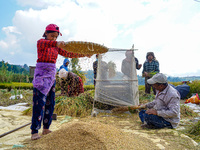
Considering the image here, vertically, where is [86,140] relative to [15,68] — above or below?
below

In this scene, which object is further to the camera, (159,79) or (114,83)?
(114,83)

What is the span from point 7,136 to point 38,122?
692mm

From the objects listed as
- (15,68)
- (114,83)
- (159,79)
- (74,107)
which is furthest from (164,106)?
(15,68)

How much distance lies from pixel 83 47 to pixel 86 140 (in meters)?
1.26

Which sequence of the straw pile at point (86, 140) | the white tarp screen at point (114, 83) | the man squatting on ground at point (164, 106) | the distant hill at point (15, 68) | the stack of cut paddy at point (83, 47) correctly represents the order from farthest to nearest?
the distant hill at point (15, 68), the white tarp screen at point (114, 83), the man squatting on ground at point (164, 106), the stack of cut paddy at point (83, 47), the straw pile at point (86, 140)

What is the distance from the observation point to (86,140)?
2.03 metres

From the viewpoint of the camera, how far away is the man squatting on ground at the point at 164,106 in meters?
2.78

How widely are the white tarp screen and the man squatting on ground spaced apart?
1.19 m

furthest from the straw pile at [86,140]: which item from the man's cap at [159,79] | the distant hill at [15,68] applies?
the distant hill at [15,68]

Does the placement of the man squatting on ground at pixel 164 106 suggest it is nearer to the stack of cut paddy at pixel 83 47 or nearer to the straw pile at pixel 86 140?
the straw pile at pixel 86 140

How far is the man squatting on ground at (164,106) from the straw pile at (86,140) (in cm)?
69

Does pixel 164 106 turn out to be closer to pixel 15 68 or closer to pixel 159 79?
pixel 159 79

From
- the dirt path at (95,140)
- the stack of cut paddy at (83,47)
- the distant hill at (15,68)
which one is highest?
the distant hill at (15,68)

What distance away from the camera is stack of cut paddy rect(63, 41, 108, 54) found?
90.9 inches
